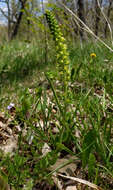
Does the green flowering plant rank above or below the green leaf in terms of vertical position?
above

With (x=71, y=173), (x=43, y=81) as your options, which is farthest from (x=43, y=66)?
(x=71, y=173)

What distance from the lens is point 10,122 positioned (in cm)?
186

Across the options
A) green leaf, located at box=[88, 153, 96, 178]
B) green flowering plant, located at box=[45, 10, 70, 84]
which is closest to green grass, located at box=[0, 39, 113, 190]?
green leaf, located at box=[88, 153, 96, 178]

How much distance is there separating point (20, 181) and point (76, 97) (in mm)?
988

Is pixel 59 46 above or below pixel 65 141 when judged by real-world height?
above

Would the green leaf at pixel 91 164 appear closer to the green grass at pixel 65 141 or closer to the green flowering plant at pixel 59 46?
the green grass at pixel 65 141

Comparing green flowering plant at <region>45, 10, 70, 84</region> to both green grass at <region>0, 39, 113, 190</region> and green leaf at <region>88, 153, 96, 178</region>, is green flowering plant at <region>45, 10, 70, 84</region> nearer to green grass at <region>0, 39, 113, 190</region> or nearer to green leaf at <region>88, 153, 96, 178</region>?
green grass at <region>0, 39, 113, 190</region>

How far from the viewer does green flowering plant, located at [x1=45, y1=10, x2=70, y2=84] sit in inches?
44.0

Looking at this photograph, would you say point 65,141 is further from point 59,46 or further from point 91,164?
point 59,46

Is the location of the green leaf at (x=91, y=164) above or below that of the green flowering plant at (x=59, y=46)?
below

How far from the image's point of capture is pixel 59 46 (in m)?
1.18

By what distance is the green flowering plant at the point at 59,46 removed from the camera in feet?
3.67

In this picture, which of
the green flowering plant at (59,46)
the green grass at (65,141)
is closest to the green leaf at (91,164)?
the green grass at (65,141)

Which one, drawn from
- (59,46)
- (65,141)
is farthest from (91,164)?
(59,46)
